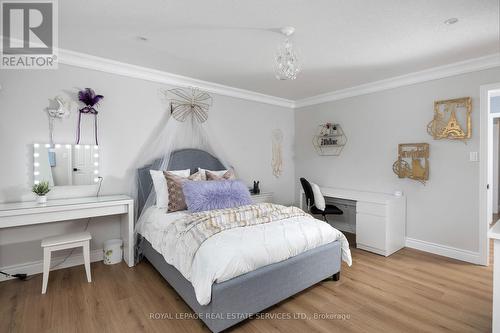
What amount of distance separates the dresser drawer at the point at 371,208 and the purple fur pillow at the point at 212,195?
5.46 ft

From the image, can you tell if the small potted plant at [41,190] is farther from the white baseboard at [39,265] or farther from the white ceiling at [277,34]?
the white ceiling at [277,34]

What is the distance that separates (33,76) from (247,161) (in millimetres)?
3116

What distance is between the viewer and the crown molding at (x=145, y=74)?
3.02 metres

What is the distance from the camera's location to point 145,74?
3518 mm

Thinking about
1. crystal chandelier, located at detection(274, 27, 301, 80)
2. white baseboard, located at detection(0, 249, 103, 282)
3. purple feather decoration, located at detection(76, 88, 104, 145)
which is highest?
crystal chandelier, located at detection(274, 27, 301, 80)

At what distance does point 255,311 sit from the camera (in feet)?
6.73

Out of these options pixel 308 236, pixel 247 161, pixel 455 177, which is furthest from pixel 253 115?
pixel 455 177

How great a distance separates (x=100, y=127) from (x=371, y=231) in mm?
3837

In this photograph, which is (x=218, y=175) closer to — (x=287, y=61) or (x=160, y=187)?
(x=160, y=187)

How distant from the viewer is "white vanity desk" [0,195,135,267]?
2414 millimetres

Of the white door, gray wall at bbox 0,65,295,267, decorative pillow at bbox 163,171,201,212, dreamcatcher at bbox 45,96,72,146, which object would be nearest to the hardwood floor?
gray wall at bbox 0,65,295,267

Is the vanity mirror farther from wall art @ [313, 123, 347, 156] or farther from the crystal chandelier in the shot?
wall art @ [313, 123, 347, 156]

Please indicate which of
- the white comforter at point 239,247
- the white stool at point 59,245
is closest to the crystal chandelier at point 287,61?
the white comforter at point 239,247

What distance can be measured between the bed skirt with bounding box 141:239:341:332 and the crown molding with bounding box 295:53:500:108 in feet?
8.66
